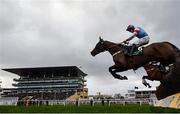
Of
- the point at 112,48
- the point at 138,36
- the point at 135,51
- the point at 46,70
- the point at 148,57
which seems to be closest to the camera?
the point at 148,57

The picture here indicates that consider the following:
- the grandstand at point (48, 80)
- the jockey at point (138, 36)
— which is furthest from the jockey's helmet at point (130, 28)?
the grandstand at point (48, 80)

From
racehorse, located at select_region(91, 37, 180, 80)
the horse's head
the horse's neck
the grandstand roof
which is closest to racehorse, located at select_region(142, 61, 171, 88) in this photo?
racehorse, located at select_region(91, 37, 180, 80)

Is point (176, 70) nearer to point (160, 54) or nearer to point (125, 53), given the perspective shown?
point (160, 54)

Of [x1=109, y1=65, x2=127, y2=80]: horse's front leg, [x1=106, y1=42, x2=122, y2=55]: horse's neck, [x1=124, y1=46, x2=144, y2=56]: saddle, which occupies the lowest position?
[x1=109, y1=65, x2=127, y2=80]: horse's front leg

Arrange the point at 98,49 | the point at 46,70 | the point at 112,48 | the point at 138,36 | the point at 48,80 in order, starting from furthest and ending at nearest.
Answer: the point at 48,80, the point at 46,70, the point at 98,49, the point at 112,48, the point at 138,36

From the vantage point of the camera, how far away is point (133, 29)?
988cm

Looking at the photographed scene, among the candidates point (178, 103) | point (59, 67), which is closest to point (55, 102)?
point (178, 103)

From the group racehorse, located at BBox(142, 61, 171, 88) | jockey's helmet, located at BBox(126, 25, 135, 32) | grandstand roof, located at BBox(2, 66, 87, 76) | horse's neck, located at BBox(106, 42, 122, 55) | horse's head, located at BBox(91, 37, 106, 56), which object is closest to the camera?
jockey's helmet, located at BBox(126, 25, 135, 32)

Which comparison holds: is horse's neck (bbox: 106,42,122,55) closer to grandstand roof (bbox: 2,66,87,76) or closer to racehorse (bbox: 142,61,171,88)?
racehorse (bbox: 142,61,171,88)

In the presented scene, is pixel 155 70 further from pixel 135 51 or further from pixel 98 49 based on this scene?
pixel 98 49

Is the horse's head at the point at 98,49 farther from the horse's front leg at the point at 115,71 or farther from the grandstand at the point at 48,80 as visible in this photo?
the grandstand at the point at 48,80

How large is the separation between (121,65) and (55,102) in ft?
100

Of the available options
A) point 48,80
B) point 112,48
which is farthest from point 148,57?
point 48,80

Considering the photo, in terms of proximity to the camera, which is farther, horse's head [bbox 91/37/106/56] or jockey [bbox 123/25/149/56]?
horse's head [bbox 91/37/106/56]
